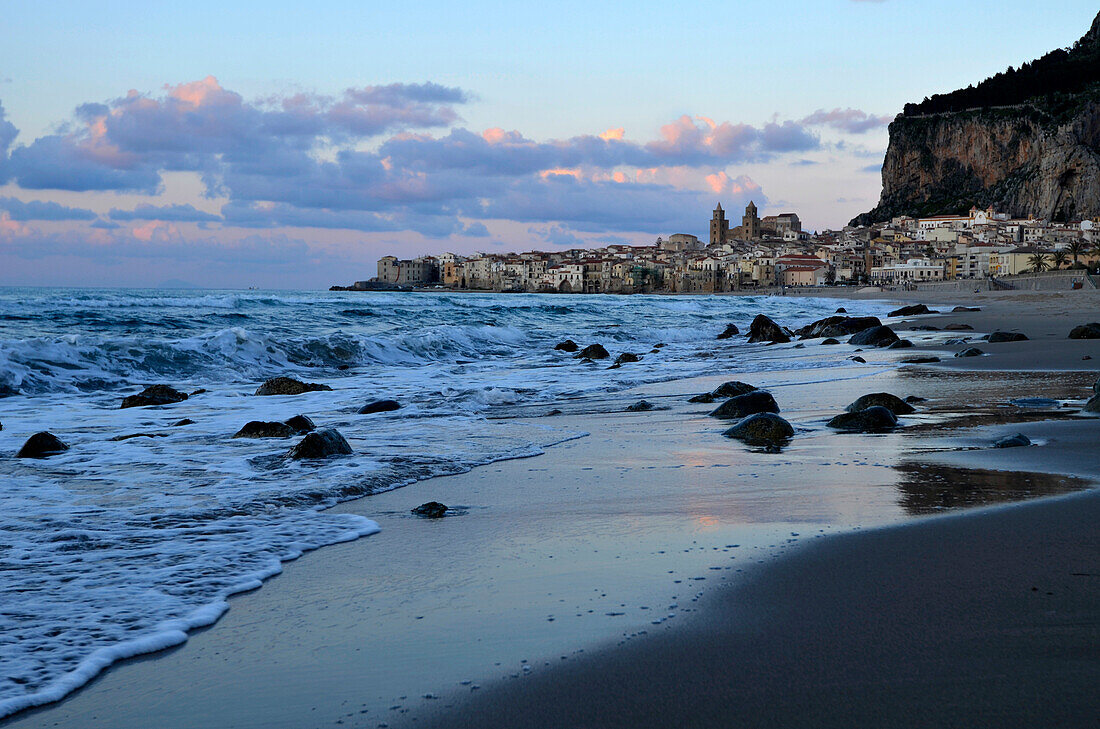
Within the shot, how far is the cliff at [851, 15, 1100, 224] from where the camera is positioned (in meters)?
115

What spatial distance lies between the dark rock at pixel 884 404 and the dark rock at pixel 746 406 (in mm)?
735

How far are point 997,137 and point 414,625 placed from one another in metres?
144

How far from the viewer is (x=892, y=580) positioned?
3029mm

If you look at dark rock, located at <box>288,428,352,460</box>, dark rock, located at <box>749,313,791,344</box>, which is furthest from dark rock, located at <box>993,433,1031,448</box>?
dark rock, located at <box>749,313,791,344</box>

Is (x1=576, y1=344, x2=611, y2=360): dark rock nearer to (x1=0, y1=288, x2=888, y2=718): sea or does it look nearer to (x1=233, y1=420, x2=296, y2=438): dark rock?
(x1=0, y1=288, x2=888, y2=718): sea

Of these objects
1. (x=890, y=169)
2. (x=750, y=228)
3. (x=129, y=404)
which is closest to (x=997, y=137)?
(x=890, y=169)

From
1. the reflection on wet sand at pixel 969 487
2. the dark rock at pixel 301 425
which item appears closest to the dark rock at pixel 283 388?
the dark rock at pixel 301 425

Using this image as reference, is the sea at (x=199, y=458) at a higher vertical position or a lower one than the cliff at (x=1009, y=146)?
lower

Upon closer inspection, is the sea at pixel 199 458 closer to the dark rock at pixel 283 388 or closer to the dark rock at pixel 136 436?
the dark rock at pixel 136 436

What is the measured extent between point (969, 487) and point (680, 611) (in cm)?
241

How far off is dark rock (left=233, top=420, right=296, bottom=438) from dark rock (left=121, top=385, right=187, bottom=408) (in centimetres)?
344

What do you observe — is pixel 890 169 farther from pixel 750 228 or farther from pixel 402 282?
pixel 402 282

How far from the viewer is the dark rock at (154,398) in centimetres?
1032

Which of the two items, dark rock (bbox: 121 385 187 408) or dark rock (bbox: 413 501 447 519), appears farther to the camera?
dark rock (bbox: 121 385 187 408)
